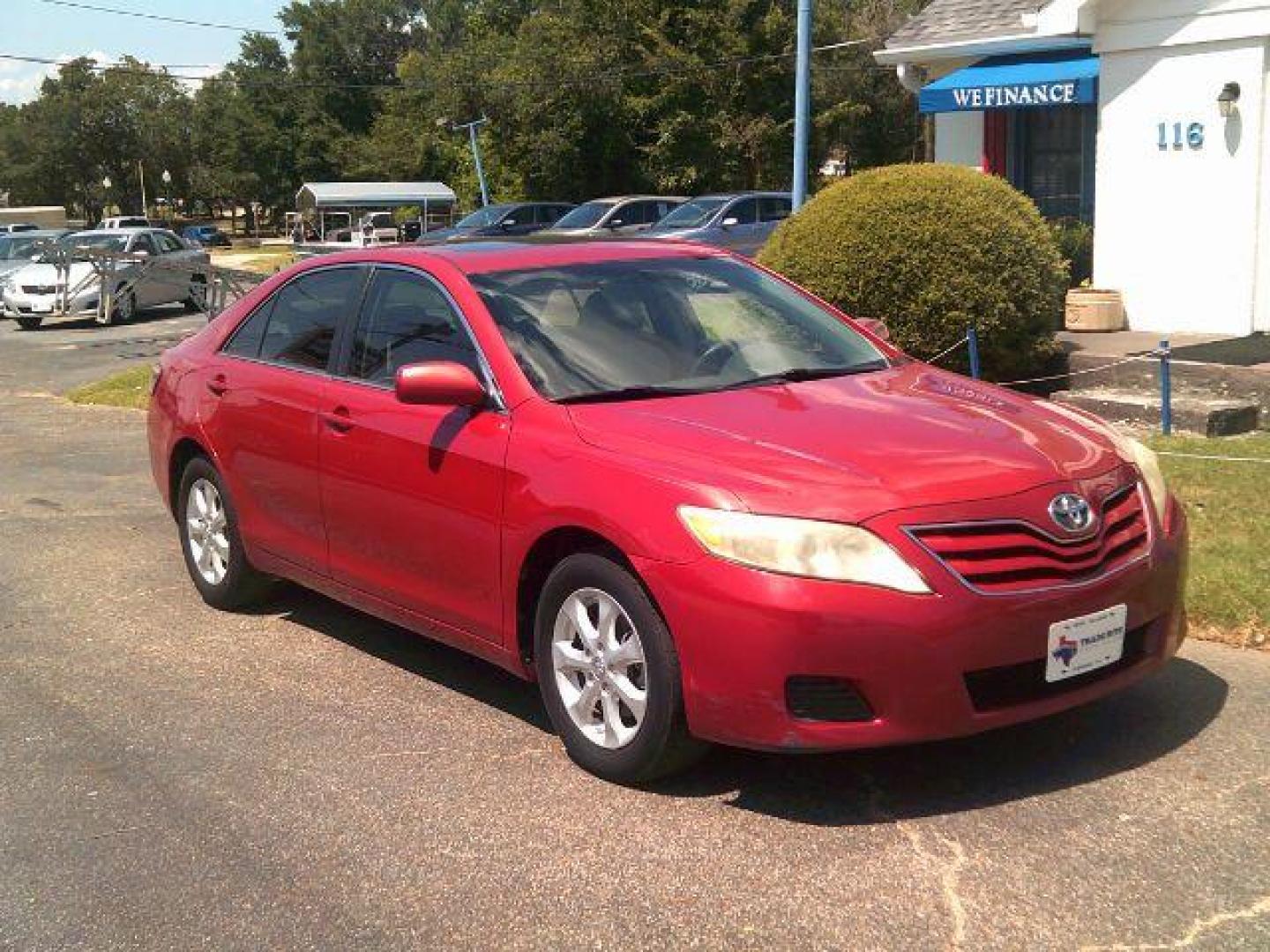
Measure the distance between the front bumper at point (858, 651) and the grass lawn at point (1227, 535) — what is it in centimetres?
188

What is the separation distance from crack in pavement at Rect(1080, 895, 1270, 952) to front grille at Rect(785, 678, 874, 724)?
856 mm

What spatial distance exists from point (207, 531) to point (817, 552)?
3730mm

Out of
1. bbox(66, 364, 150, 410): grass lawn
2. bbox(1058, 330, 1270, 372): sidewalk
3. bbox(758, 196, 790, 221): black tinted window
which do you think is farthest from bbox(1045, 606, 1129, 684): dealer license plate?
bbox(758, 196, 790, 221): black tinted window

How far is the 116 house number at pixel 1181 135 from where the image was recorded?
1270 cm

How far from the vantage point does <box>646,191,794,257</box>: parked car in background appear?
23547mm

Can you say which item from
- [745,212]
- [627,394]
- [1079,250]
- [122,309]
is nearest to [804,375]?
[627,394]

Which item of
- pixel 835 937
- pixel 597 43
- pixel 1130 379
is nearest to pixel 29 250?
pixel 597 43

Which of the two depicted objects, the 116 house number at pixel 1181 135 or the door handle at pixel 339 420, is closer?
the door handle at pixel 339 420

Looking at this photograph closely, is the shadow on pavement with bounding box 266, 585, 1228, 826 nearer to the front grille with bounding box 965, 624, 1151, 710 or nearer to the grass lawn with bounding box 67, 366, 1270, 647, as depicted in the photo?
the front grille with bounding box 965, 624, 1151, 710

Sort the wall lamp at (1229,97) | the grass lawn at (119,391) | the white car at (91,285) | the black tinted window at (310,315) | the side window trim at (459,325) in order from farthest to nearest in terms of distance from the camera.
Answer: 1. the white car at (91,285)
2. the grass lawn at (119,391)
3. the wall lamp at (1229,97)
4. the black tinted window at (310,315)
5. the side window trim at (459,325)

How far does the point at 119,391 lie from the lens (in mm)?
15922

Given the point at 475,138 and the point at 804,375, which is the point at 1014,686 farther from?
the point at 475,138

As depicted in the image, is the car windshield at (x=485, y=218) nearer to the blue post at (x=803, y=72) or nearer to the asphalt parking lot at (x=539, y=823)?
the blue post at (x=803, y=72)

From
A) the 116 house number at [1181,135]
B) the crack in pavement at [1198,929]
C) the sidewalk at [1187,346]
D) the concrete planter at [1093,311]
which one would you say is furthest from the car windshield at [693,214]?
the crack in pavement at [1198,929]
